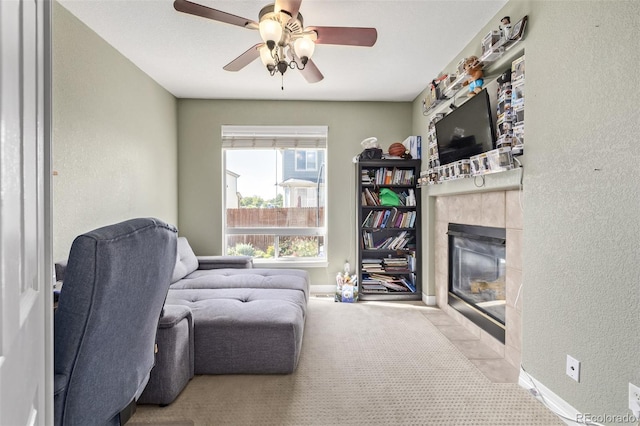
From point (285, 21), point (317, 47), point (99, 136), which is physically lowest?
point (99, 136)

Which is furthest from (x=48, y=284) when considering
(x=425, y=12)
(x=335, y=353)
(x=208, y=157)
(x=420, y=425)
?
(x=208, y=157)

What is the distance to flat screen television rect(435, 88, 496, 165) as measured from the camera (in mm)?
2270

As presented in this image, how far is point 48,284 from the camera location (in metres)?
0.63

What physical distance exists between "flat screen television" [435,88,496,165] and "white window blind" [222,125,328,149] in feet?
5.27

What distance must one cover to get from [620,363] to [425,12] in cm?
226

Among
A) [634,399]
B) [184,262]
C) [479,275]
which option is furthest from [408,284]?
[634,399]

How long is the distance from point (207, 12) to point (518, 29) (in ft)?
5.86

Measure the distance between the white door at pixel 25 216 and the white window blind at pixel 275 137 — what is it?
3620 mm

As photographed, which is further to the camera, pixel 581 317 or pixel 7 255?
pixel 581 317

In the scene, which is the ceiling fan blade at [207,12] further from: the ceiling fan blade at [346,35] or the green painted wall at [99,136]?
the green painted wall at [99,136]

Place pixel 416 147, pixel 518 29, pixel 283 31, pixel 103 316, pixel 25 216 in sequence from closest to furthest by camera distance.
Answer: pixel 25 216
pixel 103 316
pixel 283 31
pixel 518 29
pixel 416 147

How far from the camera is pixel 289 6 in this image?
5.64 feet

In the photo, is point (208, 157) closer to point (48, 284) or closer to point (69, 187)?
point (69, 187)

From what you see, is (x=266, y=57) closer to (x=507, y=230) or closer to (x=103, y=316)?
(x=103, y=316)
